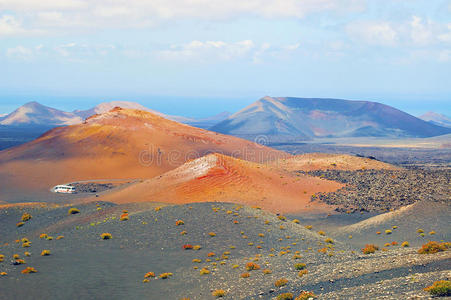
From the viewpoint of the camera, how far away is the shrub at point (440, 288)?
12.5 m

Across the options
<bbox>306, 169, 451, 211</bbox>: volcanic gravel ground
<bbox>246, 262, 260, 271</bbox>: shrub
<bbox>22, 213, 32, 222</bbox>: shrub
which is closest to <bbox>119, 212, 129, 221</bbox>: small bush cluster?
<bbox>22, 213, 32, 222</bbox>: shrub

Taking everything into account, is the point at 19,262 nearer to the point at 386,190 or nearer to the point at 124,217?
the point at 124,217

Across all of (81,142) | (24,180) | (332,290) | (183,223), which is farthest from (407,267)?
(81,142)

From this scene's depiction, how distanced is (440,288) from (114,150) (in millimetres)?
73276

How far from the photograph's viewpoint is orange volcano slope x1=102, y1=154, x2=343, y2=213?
46188mm

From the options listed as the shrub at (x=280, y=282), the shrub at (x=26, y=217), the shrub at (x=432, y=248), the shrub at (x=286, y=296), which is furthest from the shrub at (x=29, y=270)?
the shrub at (x=432, y=248)

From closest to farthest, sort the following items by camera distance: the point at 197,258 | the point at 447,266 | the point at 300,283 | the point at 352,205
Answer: the point at 447,266 → the point at 300,283 → the point at 197,258 → the point at 352,205

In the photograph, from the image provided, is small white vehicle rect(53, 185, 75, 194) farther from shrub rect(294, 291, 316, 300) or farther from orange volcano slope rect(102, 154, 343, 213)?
shrub rect(294, 291, 316, 300)

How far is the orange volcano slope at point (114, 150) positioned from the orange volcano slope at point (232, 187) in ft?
66.2

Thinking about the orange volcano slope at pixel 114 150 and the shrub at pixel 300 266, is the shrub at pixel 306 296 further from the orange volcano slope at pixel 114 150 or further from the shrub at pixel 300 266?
the orange volcano slope at pixel 114 150

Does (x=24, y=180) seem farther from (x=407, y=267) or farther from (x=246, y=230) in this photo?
(x=407, y=267)

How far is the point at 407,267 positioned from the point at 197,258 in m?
10.9

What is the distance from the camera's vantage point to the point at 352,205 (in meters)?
44.9

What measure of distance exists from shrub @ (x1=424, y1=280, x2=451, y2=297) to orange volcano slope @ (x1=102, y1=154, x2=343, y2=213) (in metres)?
30.7
